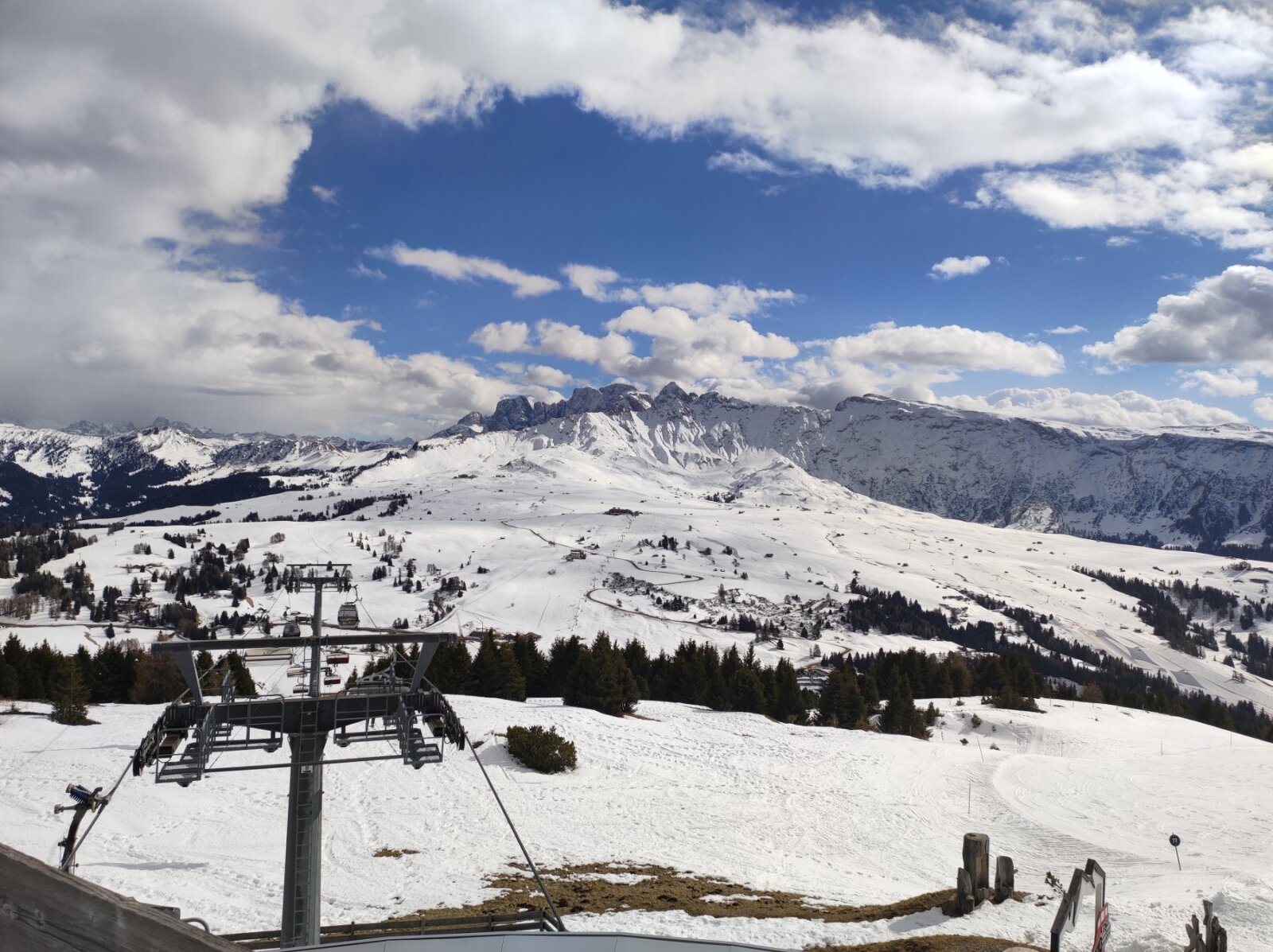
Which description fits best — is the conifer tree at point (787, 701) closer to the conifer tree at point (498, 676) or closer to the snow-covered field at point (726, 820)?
the snow-covered field at point (726, 820)

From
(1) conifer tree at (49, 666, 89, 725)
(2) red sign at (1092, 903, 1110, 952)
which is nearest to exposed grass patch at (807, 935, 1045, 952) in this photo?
(2) red sign at (1092, 903, 1110, 952)

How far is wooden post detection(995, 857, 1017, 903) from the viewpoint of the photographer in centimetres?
1834

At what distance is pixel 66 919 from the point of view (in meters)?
2.33

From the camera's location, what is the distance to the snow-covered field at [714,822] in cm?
1872

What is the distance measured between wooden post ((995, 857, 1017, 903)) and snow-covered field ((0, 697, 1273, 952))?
0.33 meters

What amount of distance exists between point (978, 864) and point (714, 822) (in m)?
12.7

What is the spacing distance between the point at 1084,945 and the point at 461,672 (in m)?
48.5

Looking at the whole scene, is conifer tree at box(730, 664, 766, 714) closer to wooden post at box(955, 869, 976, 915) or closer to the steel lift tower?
wooden post at box(955, 869, 976, 915)

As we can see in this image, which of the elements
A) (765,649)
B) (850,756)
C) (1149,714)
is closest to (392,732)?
(850,756)

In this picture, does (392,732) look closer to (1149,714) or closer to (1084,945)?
(1084,945)

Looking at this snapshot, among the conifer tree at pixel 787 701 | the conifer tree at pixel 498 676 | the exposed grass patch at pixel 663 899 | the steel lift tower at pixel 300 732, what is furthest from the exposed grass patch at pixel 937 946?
the conifer tree at pixel 787 701

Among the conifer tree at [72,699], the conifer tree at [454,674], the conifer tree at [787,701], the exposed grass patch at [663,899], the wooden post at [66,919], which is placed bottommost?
the conifer tree at [787,701]

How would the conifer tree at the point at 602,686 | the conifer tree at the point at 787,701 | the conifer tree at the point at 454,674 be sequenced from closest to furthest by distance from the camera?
the conifer tree at the point at 602,686, the conifer tree at the point at 454,674, the conifer tree at the point at 787,701

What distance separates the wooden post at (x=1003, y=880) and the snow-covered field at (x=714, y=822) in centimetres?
33
